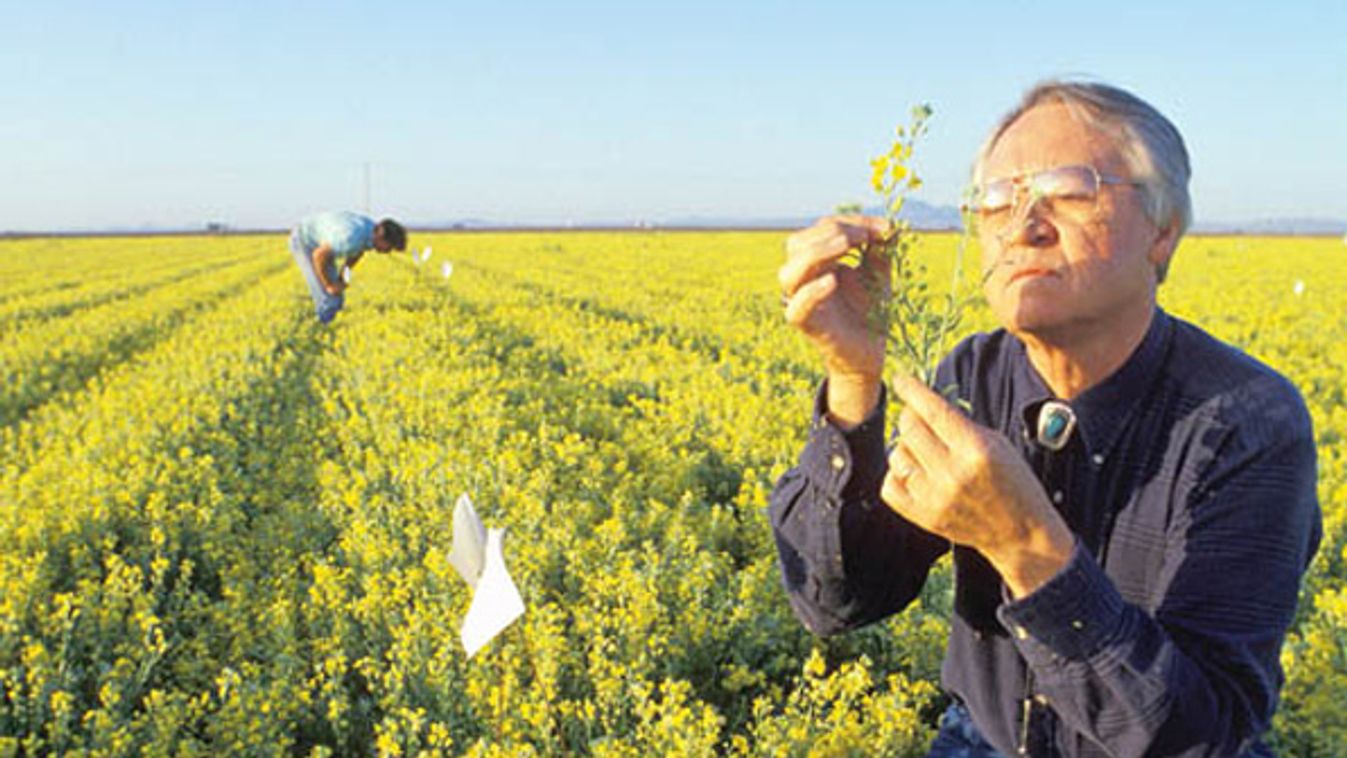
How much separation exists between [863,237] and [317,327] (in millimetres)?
12537

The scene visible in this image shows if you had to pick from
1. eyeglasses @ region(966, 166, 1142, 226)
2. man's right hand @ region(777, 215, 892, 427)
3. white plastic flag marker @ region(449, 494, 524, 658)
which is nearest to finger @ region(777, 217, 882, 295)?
man's right hand @ region(777, 215, 892, 427)

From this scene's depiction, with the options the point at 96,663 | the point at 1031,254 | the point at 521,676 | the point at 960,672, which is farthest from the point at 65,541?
the point at 1031,254

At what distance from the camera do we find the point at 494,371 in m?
7.34

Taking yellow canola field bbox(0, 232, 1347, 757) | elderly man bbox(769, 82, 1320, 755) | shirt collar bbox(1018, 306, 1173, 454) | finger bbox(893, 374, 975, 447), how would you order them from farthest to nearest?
yellow canola field bbox(0, 232, 1347, 757), shirt collar bbox(1018, 306, 1173, 454), elderly man bbox(769, 82, 1320, 755), finger bbox(893, 374, 975, 447)

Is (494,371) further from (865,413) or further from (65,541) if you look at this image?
(865,413)

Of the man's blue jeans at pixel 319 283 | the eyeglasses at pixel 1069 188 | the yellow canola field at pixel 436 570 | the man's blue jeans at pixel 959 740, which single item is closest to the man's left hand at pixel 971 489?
the eyeglasses at pixel 1069 188

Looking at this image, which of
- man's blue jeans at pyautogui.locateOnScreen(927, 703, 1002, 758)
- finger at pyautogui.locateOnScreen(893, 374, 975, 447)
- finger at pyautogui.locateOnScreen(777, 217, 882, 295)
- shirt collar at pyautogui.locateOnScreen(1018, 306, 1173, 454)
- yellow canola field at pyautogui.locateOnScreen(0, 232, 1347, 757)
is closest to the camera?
finger at pyautogui.locateOnScreen(893, 374, 975, 447)

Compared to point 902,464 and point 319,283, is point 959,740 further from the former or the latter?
point 319,283

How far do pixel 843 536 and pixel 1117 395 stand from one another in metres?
0.54

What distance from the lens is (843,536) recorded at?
1.75m

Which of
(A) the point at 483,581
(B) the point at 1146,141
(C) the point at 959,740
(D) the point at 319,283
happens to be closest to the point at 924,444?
(B) the point at 1146,141

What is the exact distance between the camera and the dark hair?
7902 millimetres

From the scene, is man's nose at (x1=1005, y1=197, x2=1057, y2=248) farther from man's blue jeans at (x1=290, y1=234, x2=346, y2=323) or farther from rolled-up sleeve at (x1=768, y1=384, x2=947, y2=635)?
man's blue jeans at (x1=290, y1=234, x2=346, y2=323)

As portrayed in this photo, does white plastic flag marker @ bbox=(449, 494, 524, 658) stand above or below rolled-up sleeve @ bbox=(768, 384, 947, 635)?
below
